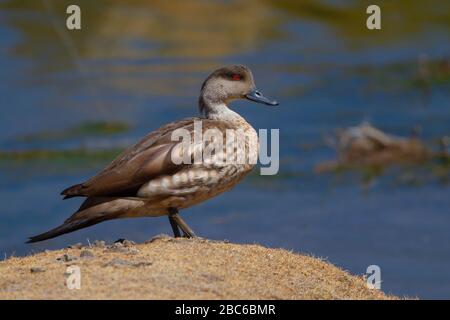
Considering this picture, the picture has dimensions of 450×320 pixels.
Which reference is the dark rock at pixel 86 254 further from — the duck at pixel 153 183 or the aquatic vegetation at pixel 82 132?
the aquatic vegetation at pixel 82 132

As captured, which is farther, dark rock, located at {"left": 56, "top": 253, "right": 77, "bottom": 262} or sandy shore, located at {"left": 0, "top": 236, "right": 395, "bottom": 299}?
dark rock, located at {"left": 56, "top": 253, "right": 77, "bottom": 262}

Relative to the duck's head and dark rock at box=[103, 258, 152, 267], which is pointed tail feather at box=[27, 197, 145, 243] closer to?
dark rock at box=[103, 258, 152, 267]

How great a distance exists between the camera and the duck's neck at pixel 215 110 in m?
10.9

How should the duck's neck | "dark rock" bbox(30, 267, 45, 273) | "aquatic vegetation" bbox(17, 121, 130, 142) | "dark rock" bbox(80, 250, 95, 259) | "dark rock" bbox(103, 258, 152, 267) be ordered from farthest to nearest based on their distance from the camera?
"aquatic vegetation" bbox(17, 121, 130, 142)
the duck's neck
"dark rock" bbox(80, 250, 95, 259)
"dark rock" bbox(30, 267, 45, 273)
"dark rock" bbox(103, 258, 152, 267)

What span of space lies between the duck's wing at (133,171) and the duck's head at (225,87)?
839mm

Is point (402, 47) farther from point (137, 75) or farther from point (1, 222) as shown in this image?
point (1, 222)

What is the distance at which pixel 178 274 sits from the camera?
855 centimetres

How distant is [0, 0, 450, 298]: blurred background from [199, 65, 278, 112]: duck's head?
5.74 meters

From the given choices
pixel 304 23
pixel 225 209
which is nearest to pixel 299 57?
pixel 304 23

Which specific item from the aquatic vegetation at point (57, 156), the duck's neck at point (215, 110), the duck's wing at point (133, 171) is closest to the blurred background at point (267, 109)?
the aquatic vegetation at point (57, 156)

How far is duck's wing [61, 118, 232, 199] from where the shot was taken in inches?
388

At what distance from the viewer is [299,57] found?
28.5m

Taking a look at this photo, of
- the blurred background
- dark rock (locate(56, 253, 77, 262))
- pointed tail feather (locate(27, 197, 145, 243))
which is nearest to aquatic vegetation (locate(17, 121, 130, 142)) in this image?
the blurred background

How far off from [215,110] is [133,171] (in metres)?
1.32
